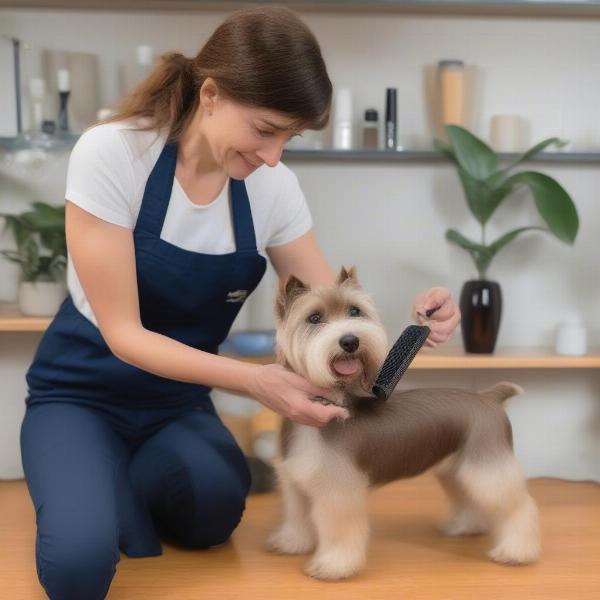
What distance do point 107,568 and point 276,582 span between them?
0.35 meters

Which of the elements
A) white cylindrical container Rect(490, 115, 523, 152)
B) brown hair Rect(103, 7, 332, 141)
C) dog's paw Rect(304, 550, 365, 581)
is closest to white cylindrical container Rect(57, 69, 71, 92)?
brown hair Rect(103, 7, 332, 141)

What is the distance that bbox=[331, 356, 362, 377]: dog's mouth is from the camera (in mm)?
1471

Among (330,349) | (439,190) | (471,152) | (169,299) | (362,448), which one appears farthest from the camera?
(439,190)

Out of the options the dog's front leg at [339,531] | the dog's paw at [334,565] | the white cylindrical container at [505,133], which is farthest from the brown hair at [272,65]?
the white cylindrical container at [505,133]

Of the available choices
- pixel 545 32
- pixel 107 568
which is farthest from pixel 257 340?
pixel 545 32

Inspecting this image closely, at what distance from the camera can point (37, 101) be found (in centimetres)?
234

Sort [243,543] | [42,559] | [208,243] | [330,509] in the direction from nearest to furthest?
[42,559], [330,509], [208,243], [243,543]

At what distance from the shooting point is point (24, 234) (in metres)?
2.31

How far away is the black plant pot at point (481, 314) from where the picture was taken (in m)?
2.35

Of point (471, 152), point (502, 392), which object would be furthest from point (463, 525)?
point (471, 152)

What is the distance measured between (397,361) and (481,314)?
844mm

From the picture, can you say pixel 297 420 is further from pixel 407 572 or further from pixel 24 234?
pixel 24 234

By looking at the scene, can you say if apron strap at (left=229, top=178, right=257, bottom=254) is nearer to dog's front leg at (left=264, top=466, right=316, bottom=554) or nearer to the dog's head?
the dog's head

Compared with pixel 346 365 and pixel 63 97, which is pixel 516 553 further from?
pixel 63 97
